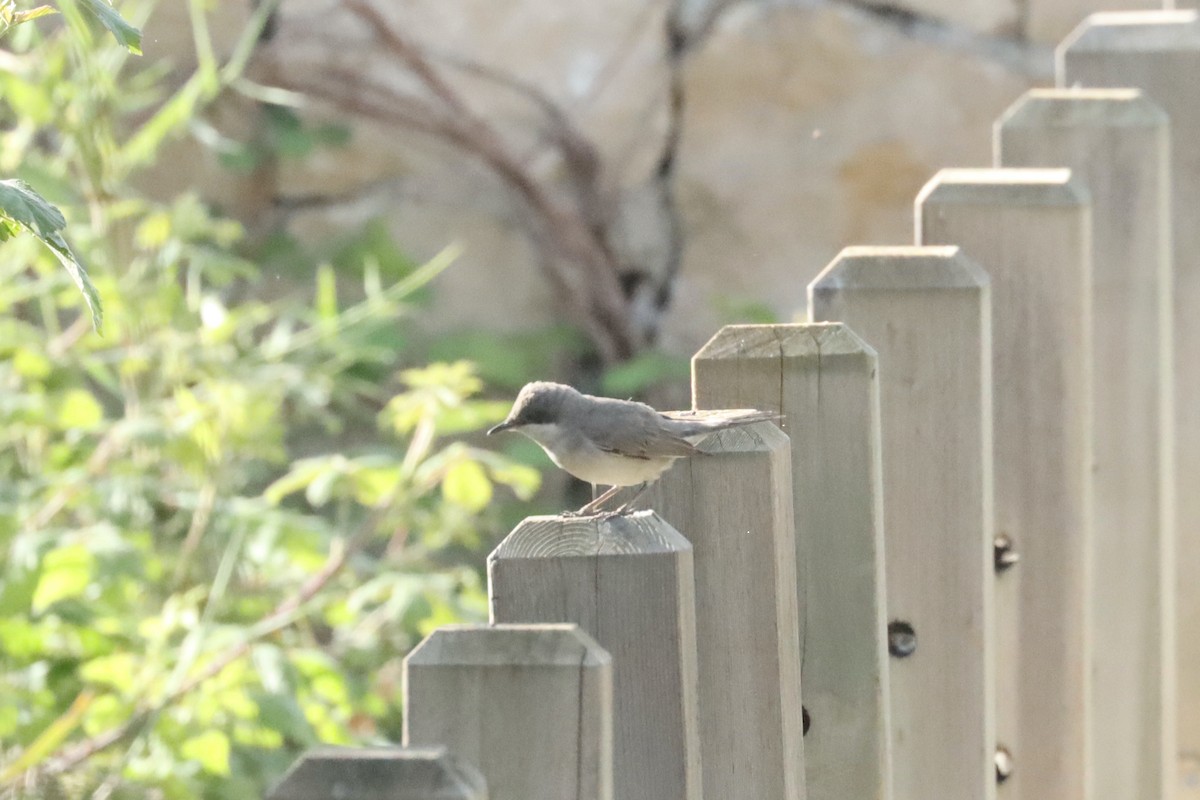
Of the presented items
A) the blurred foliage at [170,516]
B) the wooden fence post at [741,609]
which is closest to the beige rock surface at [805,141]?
the blurred foliage at [170,516]

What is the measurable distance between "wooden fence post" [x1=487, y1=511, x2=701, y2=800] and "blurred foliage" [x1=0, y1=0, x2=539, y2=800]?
1312 mm

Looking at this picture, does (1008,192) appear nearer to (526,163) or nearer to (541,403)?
(541,403)

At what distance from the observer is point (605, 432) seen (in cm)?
167

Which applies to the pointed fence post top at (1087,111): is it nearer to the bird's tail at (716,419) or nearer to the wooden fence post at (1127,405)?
the wooden fence post at (1127,405)

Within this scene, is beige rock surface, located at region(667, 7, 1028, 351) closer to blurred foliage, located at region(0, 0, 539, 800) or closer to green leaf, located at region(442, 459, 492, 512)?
blurred foliage, located at region(0, 0, 539, 800)

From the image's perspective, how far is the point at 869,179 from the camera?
493cm

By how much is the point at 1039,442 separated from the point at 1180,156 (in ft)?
2.30

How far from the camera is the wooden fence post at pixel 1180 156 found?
2275 millimetres

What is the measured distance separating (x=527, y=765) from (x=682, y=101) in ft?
13.9

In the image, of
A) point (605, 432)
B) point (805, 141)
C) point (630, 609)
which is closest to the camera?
point (630, 609)

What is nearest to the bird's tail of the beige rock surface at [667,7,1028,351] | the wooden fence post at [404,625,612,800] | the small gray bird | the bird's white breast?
the small gray bird

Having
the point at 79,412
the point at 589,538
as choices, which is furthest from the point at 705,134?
the point at 589,538

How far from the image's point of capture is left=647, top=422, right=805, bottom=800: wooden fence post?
49.3 inches

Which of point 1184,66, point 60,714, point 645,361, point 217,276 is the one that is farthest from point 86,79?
point 645,361
